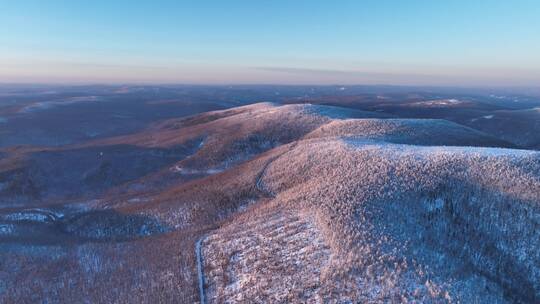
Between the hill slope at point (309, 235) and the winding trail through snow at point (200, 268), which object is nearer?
the hill slope at point (309, 235)

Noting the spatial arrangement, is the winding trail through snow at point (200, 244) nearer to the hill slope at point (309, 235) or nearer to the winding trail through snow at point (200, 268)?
the winding trail through snow at point (200, 268)

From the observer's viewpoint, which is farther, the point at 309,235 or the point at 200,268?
the point at 309,235

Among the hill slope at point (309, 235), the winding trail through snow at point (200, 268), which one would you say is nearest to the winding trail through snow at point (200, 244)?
the winding trail through snow at point (200, 268)

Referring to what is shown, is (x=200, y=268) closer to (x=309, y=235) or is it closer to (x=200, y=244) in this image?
(x=200, y=244)

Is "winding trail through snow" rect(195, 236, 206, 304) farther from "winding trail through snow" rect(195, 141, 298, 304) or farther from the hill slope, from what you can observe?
the hill slope

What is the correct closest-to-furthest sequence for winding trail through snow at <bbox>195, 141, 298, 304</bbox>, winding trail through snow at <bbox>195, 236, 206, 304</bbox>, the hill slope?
the hill slope, winding trail through snow at <bbox>195, 236, 206, 304</bbox>, winding trail through snow at <bbox>195, 141, 298, 304</bbox>

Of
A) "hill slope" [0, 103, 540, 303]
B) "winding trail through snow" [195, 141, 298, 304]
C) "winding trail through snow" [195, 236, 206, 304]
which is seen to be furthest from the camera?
"winding trail through snow" [195, 141, 298, 304]

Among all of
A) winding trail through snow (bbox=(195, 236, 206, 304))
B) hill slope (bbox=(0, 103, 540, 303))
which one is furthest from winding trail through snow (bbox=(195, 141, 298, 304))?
hill slope (bbox=(0, 103, 540, 303))

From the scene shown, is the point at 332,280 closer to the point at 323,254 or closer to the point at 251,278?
the point at 323,254

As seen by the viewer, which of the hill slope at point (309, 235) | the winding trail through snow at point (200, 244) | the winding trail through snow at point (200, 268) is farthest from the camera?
the winding trail through snow at point (200, 244)

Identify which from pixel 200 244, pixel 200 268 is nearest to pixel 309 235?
pixel 200 268

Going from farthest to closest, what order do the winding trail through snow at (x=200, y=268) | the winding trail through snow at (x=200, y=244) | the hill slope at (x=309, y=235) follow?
the winding trail through snow at (x=200, y=244) < the winding trail through snow at (x=200, y=268) < the hill slope at (x=309, y=235)
